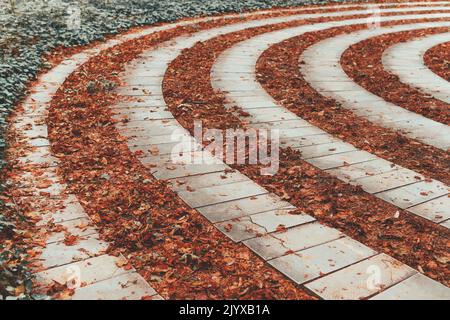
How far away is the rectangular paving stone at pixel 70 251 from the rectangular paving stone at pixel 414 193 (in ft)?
10.1

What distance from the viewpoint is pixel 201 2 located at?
17.9 m

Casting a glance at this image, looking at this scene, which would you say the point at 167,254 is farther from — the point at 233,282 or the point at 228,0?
the point at 228,0

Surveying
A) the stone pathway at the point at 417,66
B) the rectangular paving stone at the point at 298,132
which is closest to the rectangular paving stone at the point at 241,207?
the rectangular paving stone at the point at 298,132

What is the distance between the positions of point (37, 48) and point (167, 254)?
340 inches

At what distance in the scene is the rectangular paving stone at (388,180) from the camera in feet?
17.5

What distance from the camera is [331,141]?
21.8 feet

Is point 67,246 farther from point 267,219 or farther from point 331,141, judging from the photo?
point 331,141

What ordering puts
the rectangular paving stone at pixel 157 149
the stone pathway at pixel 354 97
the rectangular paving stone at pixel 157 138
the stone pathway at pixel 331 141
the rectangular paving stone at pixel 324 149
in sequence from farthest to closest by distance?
the stone pathway at pixel 354 97 < the rectangular paving stone at pixel 157 138 < the rectangular paving stone at pixel 324 149 < the rectangular paving stone at pixel 157 149 < the stone pathway at pixel 331 141

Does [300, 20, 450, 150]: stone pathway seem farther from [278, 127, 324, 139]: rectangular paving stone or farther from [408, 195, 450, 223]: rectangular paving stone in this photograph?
[408, 195, 450, 223]: rectangular paving stone

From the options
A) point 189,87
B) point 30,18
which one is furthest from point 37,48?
point 189,87
